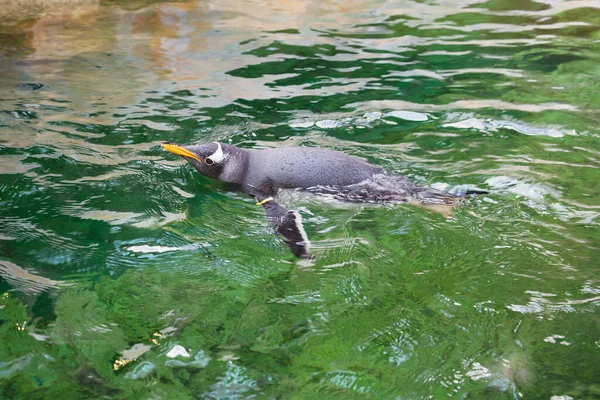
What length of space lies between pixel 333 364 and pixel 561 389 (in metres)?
0.91

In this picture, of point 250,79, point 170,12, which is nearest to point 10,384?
point 250,79

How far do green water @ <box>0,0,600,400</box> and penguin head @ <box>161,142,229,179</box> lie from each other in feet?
0.72

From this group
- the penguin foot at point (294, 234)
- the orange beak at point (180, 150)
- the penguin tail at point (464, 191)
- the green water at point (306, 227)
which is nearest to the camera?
the green water at point (306, 227)

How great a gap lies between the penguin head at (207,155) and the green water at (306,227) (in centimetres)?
22

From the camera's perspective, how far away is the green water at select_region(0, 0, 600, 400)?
2.55 m

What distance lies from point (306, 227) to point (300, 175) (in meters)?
0.47

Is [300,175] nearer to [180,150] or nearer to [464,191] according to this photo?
[180,150]

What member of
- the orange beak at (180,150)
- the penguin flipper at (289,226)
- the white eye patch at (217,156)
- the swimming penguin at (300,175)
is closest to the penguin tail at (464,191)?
the swimming penguin at (300,175)

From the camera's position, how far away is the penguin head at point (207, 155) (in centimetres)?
417

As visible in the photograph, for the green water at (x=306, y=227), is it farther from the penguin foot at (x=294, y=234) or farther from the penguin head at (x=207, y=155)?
the penguin head at (x=207, y=155)

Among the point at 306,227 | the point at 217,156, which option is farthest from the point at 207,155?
the point at 306,227

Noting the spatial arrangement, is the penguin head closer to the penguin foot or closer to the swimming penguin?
the swimming penguin

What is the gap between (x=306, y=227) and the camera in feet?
12.3

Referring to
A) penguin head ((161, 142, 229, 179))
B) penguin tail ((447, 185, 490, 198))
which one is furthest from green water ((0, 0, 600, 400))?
penguin head ((161, 142, 229, 179))
